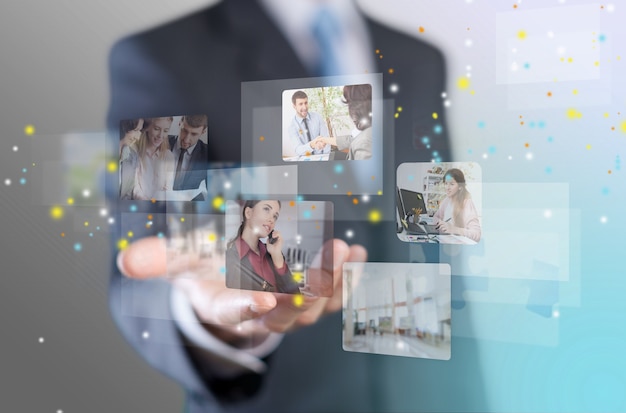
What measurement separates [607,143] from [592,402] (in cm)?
45

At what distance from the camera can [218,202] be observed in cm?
112

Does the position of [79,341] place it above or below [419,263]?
below

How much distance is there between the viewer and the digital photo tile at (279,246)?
105 centimetres

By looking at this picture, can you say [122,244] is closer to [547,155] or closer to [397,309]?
[397,309]

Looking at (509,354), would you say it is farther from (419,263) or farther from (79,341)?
(79,341)

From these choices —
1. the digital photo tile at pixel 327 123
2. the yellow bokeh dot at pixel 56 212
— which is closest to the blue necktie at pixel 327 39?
the digital photo tile at pixel 327 123

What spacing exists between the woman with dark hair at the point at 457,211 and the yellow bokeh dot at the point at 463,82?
0.15 m

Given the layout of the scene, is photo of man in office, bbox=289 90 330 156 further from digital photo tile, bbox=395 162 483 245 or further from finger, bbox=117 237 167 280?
finger, bbox=117 237 167 280

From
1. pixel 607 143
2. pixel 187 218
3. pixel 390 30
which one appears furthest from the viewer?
pixel 187 218

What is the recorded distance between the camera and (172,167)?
1154mm

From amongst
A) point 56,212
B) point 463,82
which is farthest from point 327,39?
point 56,212

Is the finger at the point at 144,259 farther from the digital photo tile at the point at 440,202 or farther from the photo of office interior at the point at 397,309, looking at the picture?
the digital photo tile at the point at 440,202

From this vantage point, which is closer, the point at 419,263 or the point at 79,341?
the point at 419,263

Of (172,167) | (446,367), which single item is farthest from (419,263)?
(172,167)
